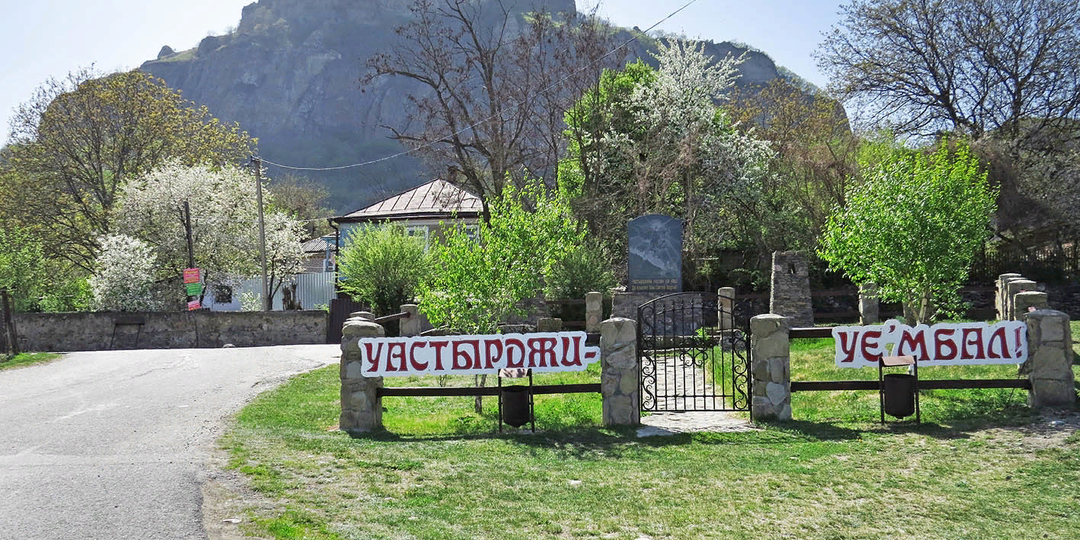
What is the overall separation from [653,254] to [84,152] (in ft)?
98.7

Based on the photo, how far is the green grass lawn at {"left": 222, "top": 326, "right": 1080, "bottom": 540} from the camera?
19.1ft

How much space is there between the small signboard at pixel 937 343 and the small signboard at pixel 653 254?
11239 mm

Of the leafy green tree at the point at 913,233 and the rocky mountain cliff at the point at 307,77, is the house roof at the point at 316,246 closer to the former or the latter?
the leafy green tree at the point at 913,233

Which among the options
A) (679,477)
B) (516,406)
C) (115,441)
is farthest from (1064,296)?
(115,441)

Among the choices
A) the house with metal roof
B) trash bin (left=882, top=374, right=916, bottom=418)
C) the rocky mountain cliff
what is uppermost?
the rocky mountain cliff

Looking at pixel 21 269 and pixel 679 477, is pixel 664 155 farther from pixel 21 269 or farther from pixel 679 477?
pixel 21 269


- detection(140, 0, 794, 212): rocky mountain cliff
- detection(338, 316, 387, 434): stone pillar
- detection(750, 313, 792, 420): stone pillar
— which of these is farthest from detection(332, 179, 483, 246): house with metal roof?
detection(140, 0, 794, 212): rocky mountain cliff

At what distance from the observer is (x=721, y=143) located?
2781 centimetres

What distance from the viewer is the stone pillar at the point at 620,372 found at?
9.52 m

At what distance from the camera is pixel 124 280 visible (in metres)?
28.9

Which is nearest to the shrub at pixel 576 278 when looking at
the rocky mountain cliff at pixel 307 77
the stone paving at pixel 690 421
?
the stone paving at pixel 690 421

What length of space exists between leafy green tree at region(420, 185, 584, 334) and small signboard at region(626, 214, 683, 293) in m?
7.76

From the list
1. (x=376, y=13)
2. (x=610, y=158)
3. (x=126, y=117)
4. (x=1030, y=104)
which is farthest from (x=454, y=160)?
(x=376, y=13)

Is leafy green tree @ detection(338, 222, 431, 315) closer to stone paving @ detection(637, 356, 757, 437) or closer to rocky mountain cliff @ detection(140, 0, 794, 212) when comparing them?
stone paving @ detection(637, 356, 757, 437)
